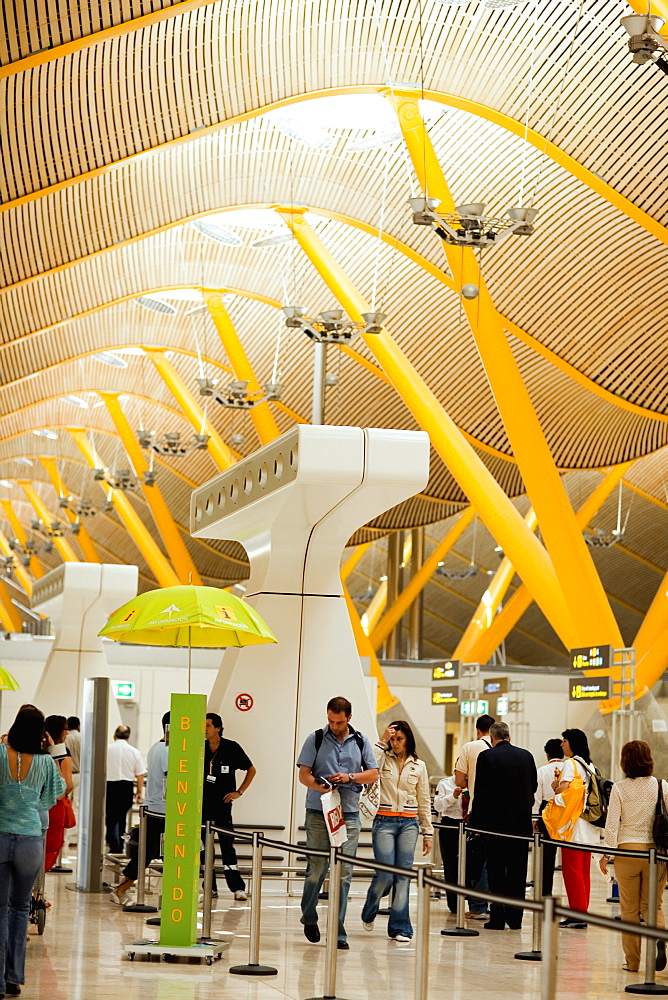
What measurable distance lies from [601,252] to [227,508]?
32.7 ft

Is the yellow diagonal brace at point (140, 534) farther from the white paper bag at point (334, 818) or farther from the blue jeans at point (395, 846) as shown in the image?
the white paper bag at point (334, 818)

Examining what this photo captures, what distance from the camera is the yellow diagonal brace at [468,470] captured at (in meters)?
21.9

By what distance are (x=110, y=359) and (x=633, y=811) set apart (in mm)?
32516

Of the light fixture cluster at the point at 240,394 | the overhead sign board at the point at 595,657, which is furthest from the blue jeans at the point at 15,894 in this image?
the light fixture cluster at the point at 240,394

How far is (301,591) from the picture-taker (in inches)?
567

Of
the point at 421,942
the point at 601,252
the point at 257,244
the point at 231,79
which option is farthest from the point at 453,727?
the point at 421,942

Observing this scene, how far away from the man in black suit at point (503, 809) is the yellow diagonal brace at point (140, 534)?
107ft

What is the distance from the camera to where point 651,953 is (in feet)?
29.4

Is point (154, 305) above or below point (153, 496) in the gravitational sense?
above

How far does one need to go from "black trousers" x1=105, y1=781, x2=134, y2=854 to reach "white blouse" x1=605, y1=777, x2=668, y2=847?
25.6ft

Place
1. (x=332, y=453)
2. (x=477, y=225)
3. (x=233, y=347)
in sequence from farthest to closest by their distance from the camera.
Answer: (x=233, y=347) → (x=477, y=225) → (x=332, y=453)

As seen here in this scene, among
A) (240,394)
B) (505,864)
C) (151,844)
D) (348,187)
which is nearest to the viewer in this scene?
(505,864)

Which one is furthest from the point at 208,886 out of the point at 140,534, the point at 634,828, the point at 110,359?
the point at 140,534

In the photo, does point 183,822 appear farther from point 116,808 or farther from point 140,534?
point 140,534
